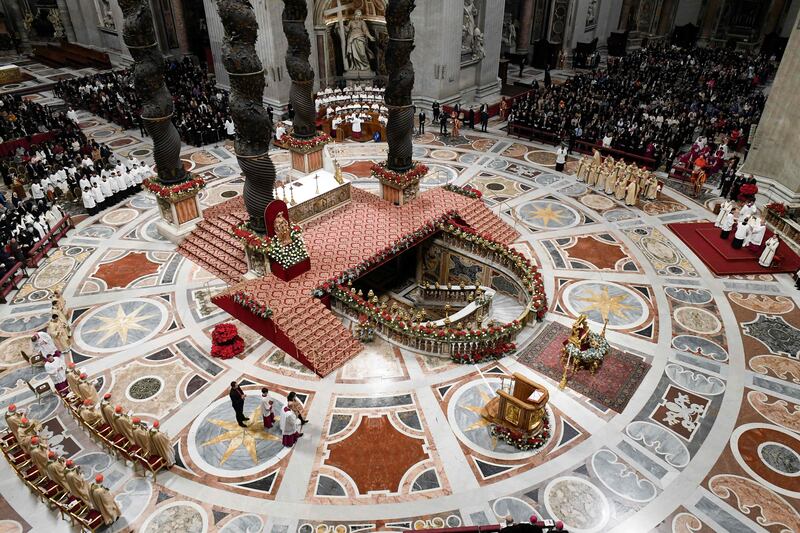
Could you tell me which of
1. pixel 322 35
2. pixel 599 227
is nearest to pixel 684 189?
pixel 599 227

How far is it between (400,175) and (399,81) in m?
2.82

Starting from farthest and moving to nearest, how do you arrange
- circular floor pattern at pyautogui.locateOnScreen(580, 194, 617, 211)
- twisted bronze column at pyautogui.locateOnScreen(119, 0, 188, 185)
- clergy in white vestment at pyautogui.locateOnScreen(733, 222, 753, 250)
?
circular floor pattern at pyautogui.locateOnScreen(580, 194, 617, 211) < clergy in white vestment at pyautogui.locateOnScreen(733, 222, 753, 250) < twisted bronze column at pyautogui.locateOnScreen(119, 0, 188, 185)

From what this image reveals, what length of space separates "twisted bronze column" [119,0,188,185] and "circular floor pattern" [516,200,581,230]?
448 inches

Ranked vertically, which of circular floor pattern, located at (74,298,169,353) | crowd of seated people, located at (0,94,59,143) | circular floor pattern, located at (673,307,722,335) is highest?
crowd of seated people, located at (0,94,59,143)

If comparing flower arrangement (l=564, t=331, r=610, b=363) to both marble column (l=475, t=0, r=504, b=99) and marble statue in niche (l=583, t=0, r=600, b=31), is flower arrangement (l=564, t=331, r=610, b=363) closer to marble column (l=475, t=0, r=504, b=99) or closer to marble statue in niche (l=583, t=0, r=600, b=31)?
marble column (l=475, t=0, r=504, b=99)

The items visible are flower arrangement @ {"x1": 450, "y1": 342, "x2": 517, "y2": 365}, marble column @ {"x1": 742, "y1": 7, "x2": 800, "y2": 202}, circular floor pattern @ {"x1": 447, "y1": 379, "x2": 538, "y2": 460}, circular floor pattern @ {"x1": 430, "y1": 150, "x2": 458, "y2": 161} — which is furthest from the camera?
circular floor pattern @ {"x1": 430, "y1": 150, "x2": 458, "y2": 161}

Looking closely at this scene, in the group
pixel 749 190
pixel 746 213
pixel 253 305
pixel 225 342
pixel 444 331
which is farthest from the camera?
pixel 749 190

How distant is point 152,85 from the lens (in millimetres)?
14547

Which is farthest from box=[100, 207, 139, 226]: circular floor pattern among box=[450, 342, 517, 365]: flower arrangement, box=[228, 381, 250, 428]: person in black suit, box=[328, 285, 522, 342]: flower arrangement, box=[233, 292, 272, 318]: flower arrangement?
box=[450, 342, 517, 365]: flower arrangement

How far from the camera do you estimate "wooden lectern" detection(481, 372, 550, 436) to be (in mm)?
9602

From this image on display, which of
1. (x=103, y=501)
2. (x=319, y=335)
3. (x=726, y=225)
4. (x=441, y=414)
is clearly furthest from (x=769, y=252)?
(x=103, y=501)

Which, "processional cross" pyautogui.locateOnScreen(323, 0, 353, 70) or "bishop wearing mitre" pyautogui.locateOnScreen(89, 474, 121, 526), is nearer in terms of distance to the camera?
"bishop wearing mitre" pyautogui.locateOnScreen(89, 474, 121, 526)

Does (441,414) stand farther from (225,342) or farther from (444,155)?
(444,155)

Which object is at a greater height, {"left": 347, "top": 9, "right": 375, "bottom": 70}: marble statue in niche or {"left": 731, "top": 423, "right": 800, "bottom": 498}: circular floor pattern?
{"left": 347, "top": 9, "right": 375, "bottom": 70}: marble statue in niche
